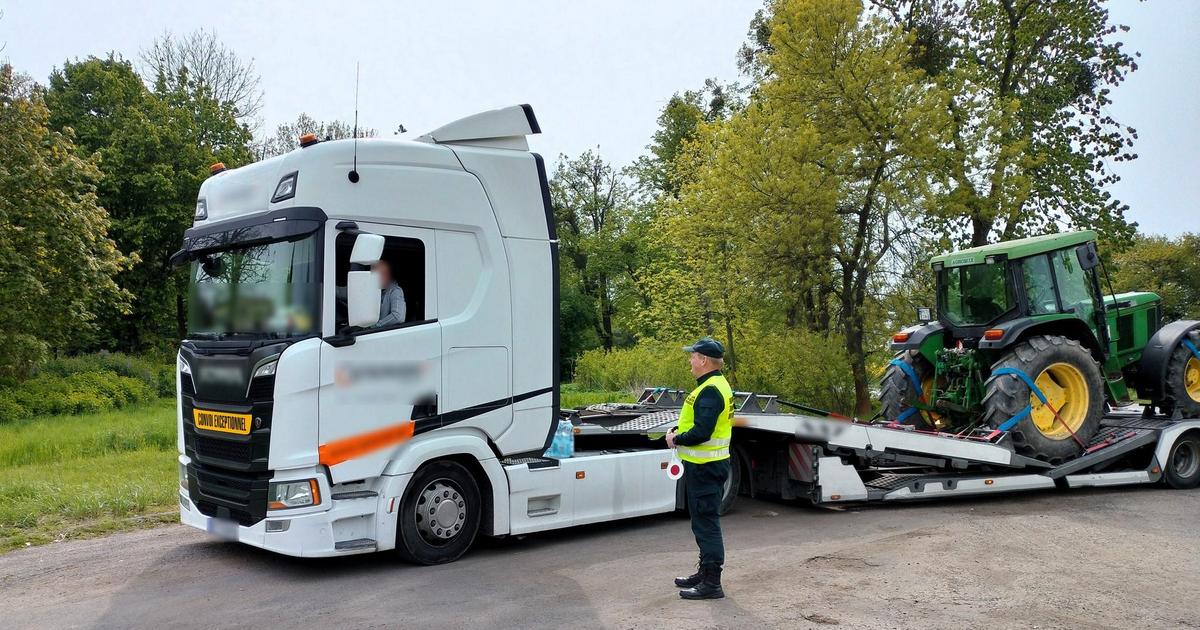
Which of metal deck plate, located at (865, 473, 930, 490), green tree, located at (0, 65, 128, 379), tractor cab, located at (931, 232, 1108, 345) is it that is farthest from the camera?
green tree, located at (0, 65, 128, 379)

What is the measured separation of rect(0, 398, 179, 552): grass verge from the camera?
8.60 metres

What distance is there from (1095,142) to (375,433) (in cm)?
2450

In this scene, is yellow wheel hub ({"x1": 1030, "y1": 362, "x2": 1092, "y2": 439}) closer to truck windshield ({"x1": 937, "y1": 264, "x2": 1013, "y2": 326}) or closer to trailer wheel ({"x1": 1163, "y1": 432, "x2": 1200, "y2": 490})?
truck windshield ({"x1": 937, "y1": 264, "x2": 1013, "y2": 326})

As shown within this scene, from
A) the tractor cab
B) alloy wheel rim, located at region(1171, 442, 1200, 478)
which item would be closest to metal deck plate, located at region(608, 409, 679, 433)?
the tractor cab

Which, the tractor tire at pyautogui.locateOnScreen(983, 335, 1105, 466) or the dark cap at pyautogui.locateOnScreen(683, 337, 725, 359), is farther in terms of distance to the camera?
the tractor tire at pyautogui.locateOnScreen(983, 335, 1105, 466)

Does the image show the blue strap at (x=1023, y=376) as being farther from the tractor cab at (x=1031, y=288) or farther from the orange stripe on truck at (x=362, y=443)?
the orange stripe on truck at (x=362, y=443)

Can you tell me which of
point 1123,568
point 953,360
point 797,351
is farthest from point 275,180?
point 797,351

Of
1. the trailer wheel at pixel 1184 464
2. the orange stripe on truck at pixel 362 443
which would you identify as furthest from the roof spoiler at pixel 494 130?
the trailer wheel at pixel 1184 464

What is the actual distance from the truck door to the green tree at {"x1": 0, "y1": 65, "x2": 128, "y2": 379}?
59.5 ft

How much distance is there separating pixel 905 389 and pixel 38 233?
20.4 meters

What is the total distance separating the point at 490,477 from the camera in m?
7.02

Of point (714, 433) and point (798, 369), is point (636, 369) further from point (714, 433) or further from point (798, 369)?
point (714, 433)

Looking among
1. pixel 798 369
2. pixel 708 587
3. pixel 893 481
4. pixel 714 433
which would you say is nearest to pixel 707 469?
pixel 714 433

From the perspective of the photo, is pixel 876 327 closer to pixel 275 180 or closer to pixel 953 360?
pixel 953 360
